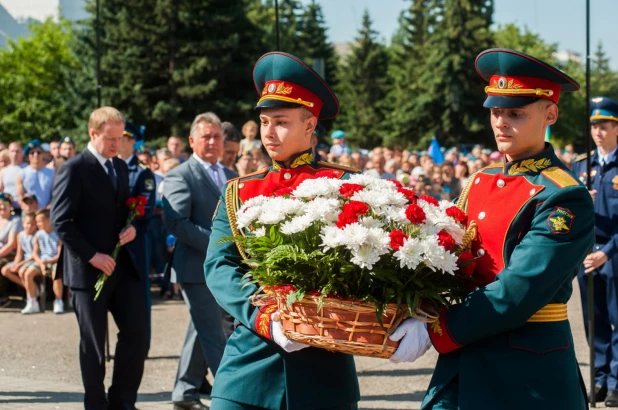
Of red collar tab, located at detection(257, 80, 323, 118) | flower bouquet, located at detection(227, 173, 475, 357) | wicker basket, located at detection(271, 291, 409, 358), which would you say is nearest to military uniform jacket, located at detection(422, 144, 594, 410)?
flower bouquet, located at detection(227, 173, 475, 357)

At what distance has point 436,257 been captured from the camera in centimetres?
322

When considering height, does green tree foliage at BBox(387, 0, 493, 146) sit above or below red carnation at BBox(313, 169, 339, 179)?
above

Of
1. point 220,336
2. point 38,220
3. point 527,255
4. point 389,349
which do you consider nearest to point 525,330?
point 527,255

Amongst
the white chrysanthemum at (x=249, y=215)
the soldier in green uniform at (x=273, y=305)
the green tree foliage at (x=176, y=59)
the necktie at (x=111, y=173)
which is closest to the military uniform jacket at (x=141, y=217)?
the necktie at (x=111, y=173)

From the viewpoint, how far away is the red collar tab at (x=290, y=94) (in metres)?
4.03

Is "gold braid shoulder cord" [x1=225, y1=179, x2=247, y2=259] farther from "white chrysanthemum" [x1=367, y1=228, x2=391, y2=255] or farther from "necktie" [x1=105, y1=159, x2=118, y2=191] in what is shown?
"necktie" [x1=105, y1=159, x2=118, y2=191]

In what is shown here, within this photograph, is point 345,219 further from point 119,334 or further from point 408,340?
point 119,334

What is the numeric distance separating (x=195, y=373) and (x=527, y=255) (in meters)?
4.34

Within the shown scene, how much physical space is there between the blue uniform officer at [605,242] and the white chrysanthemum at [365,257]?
484 cm

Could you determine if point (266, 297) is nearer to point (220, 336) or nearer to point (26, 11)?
point (220, 336)

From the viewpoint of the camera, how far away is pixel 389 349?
328 centimetres

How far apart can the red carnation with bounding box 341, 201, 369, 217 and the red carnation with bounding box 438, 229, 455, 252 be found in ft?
0.93

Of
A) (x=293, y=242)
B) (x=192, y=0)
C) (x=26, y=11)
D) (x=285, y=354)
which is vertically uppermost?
(x=26, y=11)

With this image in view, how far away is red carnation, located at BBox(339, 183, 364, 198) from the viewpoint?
3500 mm
